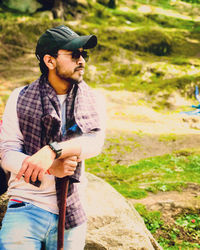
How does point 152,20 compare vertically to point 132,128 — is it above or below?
above

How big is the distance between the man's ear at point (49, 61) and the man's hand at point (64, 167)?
27.1 inches

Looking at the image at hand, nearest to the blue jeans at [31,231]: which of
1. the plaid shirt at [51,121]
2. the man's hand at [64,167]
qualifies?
the plaid shirt at [51,121]

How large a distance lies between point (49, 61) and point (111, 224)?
150cm

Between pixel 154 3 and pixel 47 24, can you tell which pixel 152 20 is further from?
pixel 47 24

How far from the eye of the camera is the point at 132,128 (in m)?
8.32

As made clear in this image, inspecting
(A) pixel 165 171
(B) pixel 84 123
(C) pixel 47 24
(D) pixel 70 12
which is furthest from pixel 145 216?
(D) pixel 70 12

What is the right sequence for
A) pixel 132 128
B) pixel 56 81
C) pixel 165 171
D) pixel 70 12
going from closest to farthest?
pixel 56 81 → pixel 165 171 → pixel 132 128 → pixel 70 12

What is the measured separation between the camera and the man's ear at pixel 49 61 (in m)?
2.00

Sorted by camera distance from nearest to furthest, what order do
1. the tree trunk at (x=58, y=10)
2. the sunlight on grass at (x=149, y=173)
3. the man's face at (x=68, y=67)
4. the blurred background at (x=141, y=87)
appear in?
the man's face at (x=68, y=67) → the blurred background at (x=141, y=87) → the sunlight on grass at (x=149, y=173) → the tree trunk at (x=58, y=10)

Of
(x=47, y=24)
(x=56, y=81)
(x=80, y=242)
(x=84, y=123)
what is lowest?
(x=80, y=242)

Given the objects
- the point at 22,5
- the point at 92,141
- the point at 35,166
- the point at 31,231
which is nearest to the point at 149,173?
the point at 92,141

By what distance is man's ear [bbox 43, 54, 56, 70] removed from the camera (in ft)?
6.56

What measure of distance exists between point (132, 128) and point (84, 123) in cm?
649

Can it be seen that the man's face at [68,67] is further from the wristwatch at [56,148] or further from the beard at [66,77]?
the wristwatch at [56,148]
